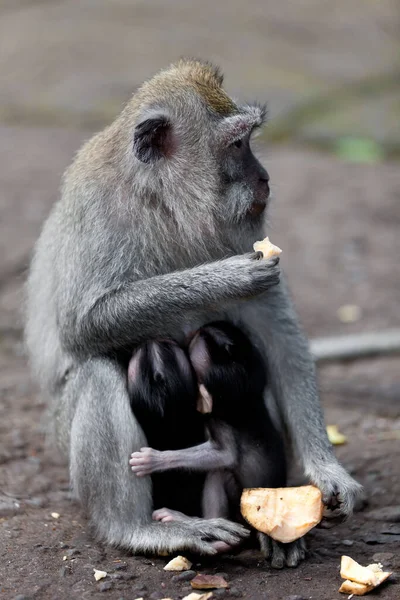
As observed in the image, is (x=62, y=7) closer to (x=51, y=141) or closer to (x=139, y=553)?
(x=51, y=141)

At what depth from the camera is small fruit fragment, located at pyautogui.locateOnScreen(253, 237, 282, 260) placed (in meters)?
5.52

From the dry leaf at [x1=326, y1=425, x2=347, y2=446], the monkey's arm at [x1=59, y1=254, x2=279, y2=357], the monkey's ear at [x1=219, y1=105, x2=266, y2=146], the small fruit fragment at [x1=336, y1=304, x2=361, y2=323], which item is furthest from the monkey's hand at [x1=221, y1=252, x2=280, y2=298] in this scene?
the small fruit fragment at [x1=336, y1=304, x2=361, y2=323]

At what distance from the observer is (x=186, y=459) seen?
5492 mm

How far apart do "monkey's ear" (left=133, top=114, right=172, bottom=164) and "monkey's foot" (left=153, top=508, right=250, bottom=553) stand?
2.09 meters

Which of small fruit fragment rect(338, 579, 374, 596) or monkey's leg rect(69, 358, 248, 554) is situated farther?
monkey's leg rect(69, 358, 248, 554)

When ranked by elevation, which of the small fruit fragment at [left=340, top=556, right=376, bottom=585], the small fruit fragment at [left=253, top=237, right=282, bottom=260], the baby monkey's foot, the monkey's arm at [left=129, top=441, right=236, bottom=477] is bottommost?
the small fruit fragment at [left=340, top=556, right=376, bottom=585]

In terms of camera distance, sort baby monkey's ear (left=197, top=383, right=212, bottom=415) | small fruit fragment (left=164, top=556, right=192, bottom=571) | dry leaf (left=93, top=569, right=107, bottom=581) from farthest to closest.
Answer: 1. baby monkey's ear (left=197, top=383, right=212, bottom=415)
2. small fruit fragment (left=164, top=556, right=192, bottom=571)
3. dry leaf (left=93, top=569, right=107, bottom=581)

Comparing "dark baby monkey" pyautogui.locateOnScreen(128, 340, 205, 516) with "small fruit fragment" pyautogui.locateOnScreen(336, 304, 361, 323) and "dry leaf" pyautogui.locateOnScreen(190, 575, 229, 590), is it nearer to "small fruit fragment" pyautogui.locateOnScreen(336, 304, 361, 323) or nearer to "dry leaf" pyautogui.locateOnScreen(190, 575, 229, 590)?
"dry leaf" pyautogui.locateOnScreen(190, 575, 229, 590)

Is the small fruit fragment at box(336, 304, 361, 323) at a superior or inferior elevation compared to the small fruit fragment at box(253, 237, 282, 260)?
superior

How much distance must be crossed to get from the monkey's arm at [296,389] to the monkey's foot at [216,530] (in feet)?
1.80

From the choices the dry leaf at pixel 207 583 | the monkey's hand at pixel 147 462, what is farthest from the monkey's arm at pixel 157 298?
the dry leaf at pixel 207 583

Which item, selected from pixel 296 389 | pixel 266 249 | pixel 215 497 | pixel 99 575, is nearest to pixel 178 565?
pixel 99 575

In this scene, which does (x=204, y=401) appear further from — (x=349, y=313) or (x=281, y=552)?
(x=349, y=313)

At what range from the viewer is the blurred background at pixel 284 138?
27.2 feet
